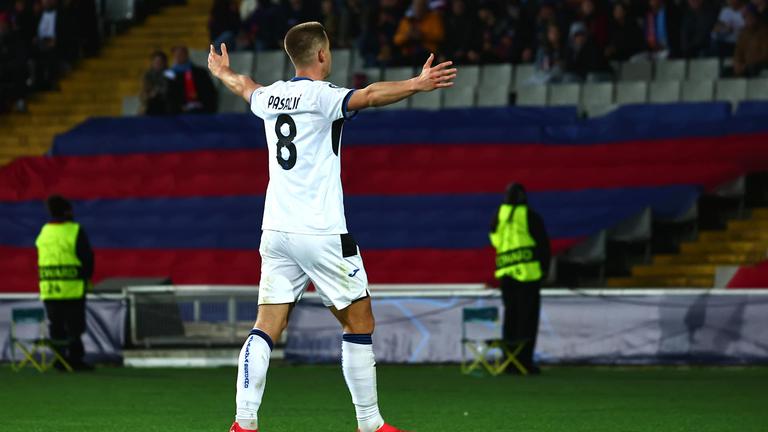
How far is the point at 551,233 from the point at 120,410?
853cm

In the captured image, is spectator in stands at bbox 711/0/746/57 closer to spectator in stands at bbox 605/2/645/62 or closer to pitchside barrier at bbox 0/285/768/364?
spectator in stands at bbox 605/2/645/62

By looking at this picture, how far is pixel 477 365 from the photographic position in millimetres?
15727

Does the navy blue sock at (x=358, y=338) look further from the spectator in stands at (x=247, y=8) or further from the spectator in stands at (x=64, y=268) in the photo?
the spectator in stands at (x=247, y=8)

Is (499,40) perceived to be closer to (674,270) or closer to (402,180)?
(402,180)

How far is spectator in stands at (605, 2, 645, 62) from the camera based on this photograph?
2108 cm

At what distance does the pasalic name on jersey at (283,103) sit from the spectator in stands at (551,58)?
13743 millimetres

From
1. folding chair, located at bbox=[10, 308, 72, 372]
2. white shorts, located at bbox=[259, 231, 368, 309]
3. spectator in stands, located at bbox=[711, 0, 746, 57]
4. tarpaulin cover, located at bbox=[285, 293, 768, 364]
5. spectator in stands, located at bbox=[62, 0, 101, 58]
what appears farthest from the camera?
spectator in stands, located at bbox=[62, 0, 101, 58]

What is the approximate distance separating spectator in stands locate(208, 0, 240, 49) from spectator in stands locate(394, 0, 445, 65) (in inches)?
129

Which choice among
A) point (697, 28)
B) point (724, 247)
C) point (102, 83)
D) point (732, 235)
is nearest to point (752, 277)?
point (724, 247)

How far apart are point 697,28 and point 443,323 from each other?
6738mm

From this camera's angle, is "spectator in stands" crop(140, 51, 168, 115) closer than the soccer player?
No

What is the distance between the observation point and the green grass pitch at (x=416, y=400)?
977 cm

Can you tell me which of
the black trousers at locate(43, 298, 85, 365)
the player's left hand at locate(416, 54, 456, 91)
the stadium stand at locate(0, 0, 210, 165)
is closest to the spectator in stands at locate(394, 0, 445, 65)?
the stadium stand at locate(0, 0, 210, 165)

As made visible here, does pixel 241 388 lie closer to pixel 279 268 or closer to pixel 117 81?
pixel 279 268
